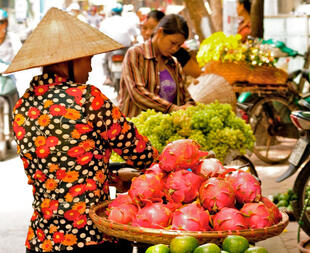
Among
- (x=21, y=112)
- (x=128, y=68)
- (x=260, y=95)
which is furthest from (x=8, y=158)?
(x=21, y=112)

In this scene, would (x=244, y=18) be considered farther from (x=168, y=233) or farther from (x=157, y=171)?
(x=168, y=233)

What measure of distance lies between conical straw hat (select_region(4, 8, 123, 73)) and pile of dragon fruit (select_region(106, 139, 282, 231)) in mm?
698

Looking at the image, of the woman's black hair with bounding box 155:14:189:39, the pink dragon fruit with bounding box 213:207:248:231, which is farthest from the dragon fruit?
the woman's black hair with bounding box 155:14:189:39

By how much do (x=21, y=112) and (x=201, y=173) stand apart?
956 millimetres

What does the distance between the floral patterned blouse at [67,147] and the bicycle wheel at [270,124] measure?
21.7ft

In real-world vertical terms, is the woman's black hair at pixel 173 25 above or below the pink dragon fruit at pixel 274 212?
above

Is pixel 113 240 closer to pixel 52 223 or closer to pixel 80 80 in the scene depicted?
pixel 52 223

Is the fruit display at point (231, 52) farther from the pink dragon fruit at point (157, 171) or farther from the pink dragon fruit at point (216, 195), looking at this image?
the pink dragon fruit at point (216, 195)

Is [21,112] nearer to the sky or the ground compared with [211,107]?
nearer to the sky

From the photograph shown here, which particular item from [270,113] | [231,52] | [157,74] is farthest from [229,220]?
[270,113]

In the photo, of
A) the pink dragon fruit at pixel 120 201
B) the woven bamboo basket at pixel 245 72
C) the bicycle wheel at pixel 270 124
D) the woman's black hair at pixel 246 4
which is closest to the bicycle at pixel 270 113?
the bicycle wheel at pixel 270 124

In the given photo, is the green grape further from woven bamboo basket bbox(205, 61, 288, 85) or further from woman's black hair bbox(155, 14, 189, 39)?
woven bamboo basket bbox(205, 61, 288, 85)

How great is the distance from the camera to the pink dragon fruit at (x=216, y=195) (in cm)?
253

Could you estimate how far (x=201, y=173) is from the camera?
280 cm
